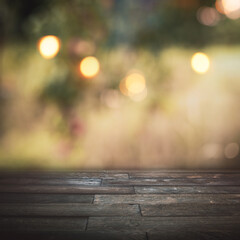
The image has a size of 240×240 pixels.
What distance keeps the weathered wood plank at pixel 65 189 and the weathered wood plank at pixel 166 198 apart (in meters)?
0.14

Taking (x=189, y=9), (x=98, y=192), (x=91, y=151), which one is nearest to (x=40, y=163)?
(x=91, y=151)

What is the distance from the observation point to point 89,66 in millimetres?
3127

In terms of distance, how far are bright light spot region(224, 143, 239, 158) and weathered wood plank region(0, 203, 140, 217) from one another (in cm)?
190

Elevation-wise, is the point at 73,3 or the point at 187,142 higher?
the point at 73,3

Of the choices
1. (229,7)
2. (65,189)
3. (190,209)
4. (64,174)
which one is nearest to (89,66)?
(64,174)

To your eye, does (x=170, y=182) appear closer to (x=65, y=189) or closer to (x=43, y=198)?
(x=65, y=189)

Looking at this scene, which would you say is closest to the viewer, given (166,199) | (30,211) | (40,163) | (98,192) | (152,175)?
(30,211)

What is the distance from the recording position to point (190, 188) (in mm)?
2350

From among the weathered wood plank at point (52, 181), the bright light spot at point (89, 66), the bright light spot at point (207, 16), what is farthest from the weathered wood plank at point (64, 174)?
the bright light spot at point (207, 16)

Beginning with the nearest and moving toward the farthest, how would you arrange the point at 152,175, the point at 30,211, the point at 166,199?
the point at 30,211 → the point at 166,199 → the point at 152,175

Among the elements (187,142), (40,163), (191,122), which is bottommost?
(40,163)

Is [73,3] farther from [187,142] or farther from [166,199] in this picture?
[166,199]

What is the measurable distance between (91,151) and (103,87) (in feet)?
2.77

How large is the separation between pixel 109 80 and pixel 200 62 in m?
1.22
